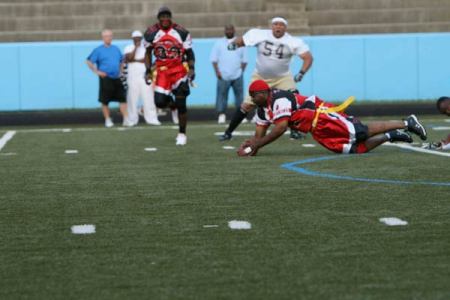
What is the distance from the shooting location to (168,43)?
15758 millimetres

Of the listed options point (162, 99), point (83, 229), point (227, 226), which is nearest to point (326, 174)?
point (227, 226)

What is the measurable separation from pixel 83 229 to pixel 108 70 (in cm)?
1340

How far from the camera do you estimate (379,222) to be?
8.17 meters

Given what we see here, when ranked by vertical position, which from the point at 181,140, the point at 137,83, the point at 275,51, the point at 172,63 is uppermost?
the point at 275,51

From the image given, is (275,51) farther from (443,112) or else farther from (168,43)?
(443,112)

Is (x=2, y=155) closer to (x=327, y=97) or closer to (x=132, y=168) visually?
(x=132, y=168)

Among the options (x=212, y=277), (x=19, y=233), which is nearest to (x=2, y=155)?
(x=19, y=233)

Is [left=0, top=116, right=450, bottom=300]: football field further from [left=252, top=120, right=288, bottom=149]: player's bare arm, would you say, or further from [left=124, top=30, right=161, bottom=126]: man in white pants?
[left=124, top=30, right=161, bottom=126]: man in white pants

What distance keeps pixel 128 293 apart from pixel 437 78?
21.4 m

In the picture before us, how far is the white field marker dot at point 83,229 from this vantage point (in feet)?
26.4

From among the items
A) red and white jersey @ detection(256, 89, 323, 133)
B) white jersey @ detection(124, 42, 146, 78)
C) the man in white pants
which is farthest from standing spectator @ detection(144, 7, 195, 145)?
white jersey @ detection(124, 42, 146, 78)

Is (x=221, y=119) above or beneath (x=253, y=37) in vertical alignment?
beneath

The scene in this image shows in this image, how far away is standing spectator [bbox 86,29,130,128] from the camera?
69.8ft

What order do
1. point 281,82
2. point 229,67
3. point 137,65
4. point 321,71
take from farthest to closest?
point 321,71
point 229,67
point 137,65
point 281,82
